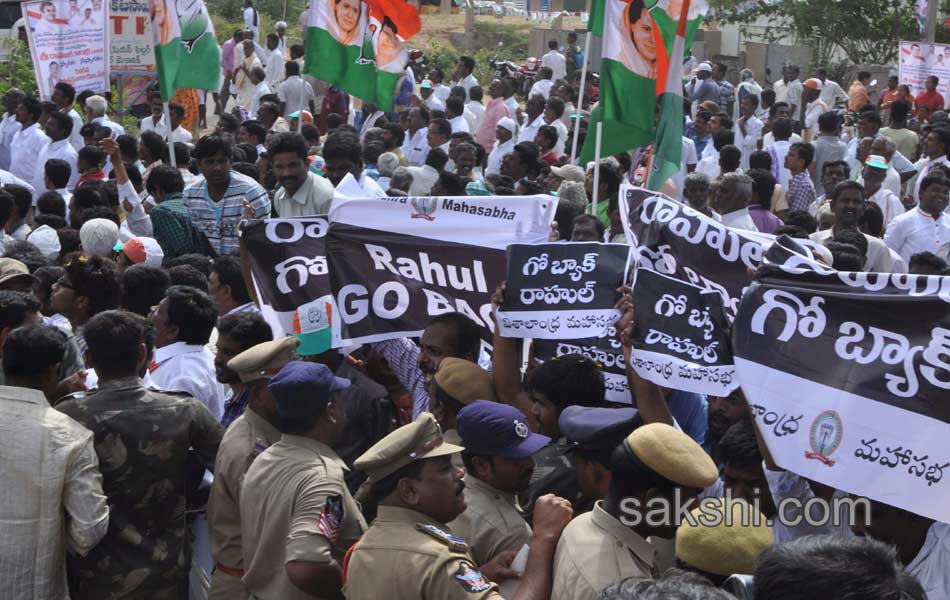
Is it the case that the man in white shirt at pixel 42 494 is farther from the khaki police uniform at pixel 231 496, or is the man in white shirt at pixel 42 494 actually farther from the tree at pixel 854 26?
the tree at pixel 854 26

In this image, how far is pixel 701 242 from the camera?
5250 millimetres

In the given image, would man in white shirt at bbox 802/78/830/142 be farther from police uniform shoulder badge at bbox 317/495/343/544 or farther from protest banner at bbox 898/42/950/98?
police uniform shoulder badge at bbox 317/495/343/544

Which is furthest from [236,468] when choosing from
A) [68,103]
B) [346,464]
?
[68,103]

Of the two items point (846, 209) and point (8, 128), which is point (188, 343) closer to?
point (846, 209)

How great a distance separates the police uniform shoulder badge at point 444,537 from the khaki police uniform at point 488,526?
0.32 m

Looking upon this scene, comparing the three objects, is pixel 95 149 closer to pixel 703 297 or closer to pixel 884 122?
pixel 703 297

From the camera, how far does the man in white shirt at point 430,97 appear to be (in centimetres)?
2036

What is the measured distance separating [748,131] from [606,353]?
12.0 metres

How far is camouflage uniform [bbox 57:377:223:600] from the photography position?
4.61m

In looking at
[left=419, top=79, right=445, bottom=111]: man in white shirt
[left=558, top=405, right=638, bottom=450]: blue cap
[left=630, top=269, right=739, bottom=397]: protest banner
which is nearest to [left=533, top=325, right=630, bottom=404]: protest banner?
[left=630, top=269, right=739, bottom=397]: protest banner

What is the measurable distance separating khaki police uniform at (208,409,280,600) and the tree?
28057 mm

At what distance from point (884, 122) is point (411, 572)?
20.1 metres

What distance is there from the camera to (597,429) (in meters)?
3.97

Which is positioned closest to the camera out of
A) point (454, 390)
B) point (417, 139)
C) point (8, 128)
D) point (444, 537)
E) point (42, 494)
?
point (444, 537)
